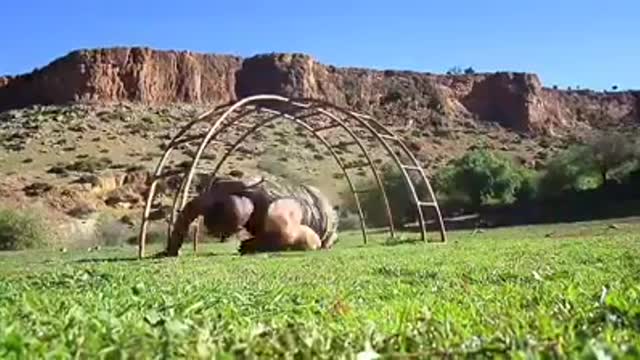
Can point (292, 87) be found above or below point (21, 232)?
above

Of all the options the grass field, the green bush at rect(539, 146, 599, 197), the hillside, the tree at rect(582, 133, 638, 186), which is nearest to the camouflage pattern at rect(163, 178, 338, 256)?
the grass field

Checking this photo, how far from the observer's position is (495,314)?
215 inches

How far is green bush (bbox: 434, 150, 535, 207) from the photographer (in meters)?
56.2

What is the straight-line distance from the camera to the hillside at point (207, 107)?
7038 cm

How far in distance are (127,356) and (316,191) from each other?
24.5 m

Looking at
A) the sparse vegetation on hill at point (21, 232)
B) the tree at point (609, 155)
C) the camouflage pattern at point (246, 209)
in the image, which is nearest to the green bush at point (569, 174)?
the tree at point (609, 155)

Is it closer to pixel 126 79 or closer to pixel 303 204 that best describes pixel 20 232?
pixel 303 204

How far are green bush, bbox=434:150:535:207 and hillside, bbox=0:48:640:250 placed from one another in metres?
9.80

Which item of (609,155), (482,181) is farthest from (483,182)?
(609,155)

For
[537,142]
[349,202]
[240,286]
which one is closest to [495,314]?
[240,286]

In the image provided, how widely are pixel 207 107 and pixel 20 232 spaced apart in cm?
5776

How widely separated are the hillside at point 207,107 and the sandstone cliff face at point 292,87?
0.10m

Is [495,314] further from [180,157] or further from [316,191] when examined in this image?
[180,157]

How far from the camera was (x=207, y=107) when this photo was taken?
94.4 m
